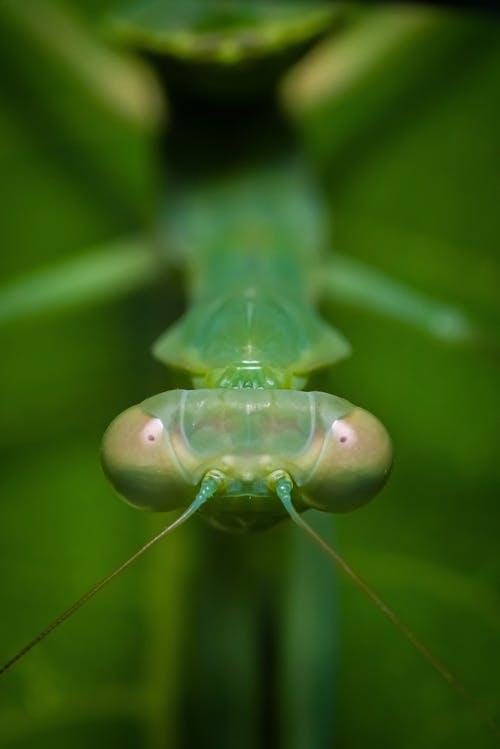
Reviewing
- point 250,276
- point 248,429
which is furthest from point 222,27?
point 248,429

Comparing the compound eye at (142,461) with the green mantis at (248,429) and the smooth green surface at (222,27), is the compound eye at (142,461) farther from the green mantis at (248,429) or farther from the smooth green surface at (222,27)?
the smooth green surface at (222,27)

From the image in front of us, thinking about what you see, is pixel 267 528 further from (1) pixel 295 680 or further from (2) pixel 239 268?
(2) pixel 239 268

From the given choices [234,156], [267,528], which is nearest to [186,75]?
[234,156]

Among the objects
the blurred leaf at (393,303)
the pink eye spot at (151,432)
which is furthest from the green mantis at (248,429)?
the blurred leaf at (393,303)

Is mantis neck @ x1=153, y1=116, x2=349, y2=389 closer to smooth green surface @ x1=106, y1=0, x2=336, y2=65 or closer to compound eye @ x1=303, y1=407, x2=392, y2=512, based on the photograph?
compound eye @ x1=303, y1=407, x2=392, y2=512

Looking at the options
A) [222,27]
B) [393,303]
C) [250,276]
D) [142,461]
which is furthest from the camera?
[393,303]

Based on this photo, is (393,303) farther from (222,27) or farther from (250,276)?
(222,27)

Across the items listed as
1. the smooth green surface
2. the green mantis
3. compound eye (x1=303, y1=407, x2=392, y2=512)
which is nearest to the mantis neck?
the green mantis

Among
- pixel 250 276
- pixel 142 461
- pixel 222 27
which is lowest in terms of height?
pixel 142 461

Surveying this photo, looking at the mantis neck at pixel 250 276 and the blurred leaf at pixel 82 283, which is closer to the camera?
the mantis neck at pixel 250 276
